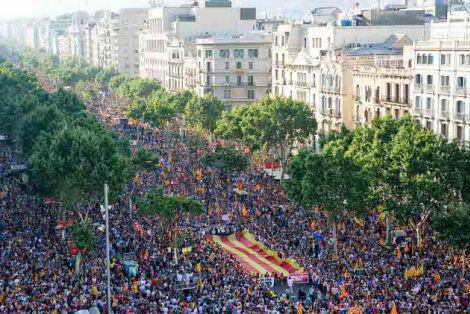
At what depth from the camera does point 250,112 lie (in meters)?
100

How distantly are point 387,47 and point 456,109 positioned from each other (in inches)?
1065

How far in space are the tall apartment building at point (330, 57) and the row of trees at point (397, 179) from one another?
35841 mm

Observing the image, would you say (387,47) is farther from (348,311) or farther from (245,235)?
(348,311)

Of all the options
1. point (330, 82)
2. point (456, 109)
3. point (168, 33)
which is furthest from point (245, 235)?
point (168, 33)

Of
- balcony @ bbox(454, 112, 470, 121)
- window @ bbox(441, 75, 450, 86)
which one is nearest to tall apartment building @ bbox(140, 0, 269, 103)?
window @ bbox(441, 75, 450, 86)

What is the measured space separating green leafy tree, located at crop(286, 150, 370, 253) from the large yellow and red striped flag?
196 inches

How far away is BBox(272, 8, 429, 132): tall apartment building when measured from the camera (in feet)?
339

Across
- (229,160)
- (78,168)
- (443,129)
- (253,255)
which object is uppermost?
(443,129)

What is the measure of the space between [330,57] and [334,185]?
4385 cm

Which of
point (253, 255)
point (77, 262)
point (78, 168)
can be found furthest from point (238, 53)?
point (77, 262)

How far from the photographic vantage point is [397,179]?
65.8 metres

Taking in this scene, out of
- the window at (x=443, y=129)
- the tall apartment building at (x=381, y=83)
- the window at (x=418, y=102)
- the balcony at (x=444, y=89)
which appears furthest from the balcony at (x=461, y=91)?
the tall apartment building at (x=381, y=83)

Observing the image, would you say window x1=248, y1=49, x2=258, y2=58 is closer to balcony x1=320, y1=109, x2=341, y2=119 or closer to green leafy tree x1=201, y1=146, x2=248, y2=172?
balcony x1=320, y1=109, x2=341, y2=119

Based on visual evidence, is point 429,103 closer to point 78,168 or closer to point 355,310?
point 78,168
